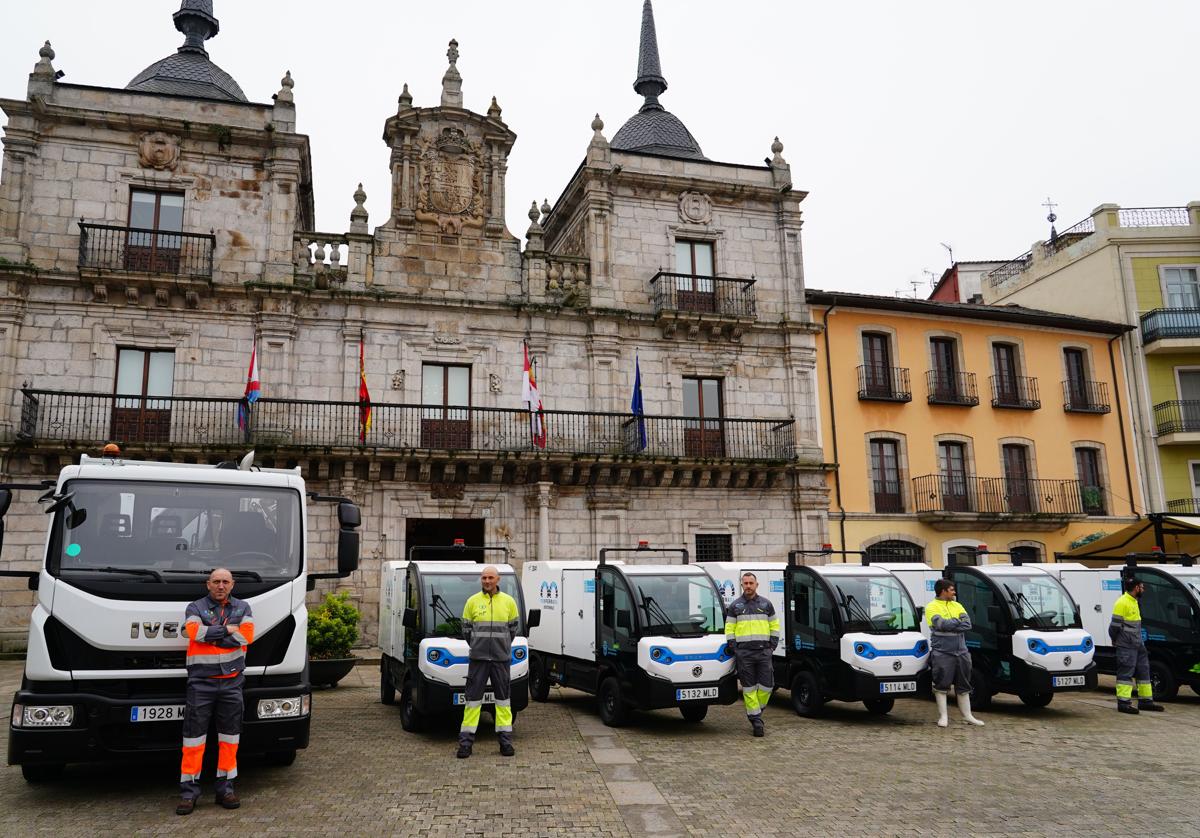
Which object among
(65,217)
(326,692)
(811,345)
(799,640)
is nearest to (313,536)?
(326,692)

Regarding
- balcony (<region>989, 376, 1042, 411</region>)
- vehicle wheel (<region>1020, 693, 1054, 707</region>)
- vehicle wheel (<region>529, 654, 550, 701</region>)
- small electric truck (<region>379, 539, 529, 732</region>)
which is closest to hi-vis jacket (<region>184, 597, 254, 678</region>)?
small electric truck (<region>379, 539, 529, 732</region>)

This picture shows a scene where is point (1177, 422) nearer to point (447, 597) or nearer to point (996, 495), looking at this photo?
point (996, 495)

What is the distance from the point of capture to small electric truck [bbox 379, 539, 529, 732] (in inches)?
400

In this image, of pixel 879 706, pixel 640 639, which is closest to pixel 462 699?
pixel 640 639

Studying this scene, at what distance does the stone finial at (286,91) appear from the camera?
21.2 m

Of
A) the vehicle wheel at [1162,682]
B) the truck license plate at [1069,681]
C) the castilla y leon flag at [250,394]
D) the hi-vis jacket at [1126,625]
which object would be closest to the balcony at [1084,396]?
the vehicle wheel at [1162,682]

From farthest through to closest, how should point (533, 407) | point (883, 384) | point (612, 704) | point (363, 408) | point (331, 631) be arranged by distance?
point (883, 384), point (533, 407), point (363, 408), point (331, 631), point (612, 704)

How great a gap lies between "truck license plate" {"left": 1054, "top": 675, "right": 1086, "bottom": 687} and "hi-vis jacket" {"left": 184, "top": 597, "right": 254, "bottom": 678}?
10.7 m

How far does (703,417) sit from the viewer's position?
22.4m

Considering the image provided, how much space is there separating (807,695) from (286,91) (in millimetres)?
18181

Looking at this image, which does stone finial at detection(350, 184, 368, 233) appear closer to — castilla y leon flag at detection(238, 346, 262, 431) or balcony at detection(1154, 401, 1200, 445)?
castilla y leon flag at detection(238, 346, 262, 431)

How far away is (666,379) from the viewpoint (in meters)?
22.6

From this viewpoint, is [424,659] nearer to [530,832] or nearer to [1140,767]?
[530,832]

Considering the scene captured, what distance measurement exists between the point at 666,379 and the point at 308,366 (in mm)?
8760
